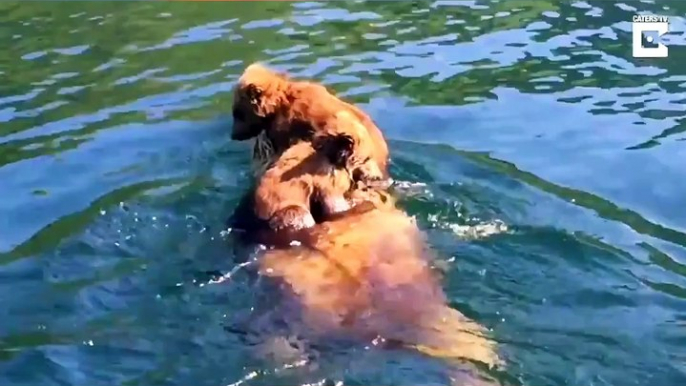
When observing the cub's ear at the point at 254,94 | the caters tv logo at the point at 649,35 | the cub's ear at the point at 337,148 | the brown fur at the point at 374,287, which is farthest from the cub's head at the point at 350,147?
the caters tv logo at the point at 649,35

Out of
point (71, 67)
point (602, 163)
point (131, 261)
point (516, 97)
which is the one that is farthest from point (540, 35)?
point (131, 261)

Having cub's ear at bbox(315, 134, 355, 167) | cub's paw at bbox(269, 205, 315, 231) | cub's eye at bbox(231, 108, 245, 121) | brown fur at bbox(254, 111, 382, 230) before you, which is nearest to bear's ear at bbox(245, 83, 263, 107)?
cub's eye at bbox(231, 108, 245, 121)

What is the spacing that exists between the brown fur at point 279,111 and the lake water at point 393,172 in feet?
1.86

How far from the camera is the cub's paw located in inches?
209

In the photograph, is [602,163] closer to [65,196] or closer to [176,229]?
[176,229]

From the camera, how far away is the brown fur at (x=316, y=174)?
5.41 m

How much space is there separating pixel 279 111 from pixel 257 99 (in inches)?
5.4

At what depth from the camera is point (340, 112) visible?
223 inches

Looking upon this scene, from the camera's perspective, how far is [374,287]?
484 cm

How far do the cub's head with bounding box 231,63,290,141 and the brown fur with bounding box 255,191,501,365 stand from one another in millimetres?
677

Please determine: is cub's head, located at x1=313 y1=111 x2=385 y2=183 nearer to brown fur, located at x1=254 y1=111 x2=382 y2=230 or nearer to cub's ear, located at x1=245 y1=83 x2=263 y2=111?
brown fur, located at x1=254 y1=111 x2=382 y2=230

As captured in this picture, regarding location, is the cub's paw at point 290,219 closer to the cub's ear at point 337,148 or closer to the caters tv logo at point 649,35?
the cub's ear at point 337,148

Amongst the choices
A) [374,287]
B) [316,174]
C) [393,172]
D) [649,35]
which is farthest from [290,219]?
[649,35]

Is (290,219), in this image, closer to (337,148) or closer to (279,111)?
(337,148)
